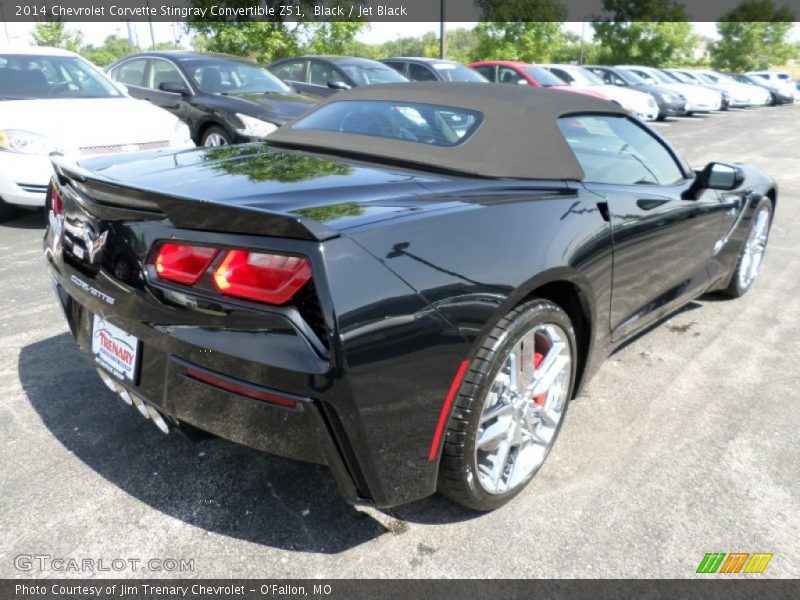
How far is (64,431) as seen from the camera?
8.93 ft

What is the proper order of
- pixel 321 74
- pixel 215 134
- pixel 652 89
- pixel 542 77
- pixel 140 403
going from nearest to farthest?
1. pixel 140 403
2. pixel 215 134
3. pixel 321 74
4. pixel 542 77
5. pixel 652 89

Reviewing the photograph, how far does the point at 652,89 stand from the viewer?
1964 cm

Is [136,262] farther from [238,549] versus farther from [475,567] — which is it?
Answer: [475,567]

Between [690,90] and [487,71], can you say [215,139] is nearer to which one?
[487,71]

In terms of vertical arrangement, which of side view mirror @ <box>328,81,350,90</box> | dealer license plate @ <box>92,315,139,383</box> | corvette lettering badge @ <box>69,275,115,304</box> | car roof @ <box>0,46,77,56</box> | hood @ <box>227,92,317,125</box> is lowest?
dealer license plate @ <box>92,315,139,383</box>

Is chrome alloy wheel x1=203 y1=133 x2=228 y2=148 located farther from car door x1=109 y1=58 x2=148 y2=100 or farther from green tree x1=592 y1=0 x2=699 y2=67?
green tree x1=592 y1=0 x2=699 y2=67

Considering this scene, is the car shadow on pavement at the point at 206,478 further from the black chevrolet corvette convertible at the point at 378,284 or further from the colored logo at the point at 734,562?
the colored logo at the point at 734,562

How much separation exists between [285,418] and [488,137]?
4.85 feet

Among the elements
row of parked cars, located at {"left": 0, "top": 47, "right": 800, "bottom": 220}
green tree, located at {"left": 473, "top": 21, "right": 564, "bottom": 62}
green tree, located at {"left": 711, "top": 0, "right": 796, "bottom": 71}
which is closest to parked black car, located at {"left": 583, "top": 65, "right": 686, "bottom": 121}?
row of parked cars, located at {"left": 0, "top": 47, "right": 800, "bottom": 220}

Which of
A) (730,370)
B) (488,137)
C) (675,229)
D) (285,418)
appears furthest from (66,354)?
(730,370)

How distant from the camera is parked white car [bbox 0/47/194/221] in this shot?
548cm

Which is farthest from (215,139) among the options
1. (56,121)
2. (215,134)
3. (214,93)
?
(56,121)

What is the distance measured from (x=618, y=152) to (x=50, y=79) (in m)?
5.71

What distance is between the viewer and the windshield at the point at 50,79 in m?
6.18
